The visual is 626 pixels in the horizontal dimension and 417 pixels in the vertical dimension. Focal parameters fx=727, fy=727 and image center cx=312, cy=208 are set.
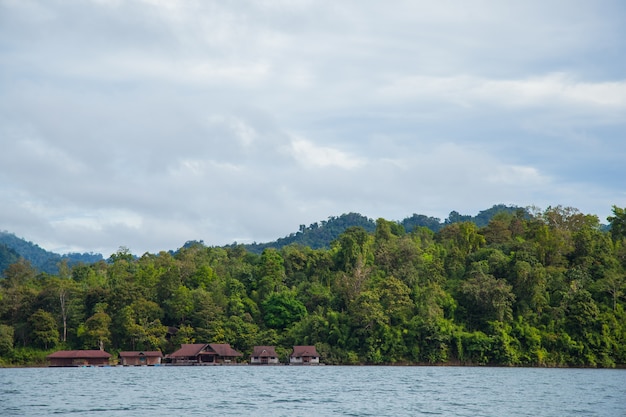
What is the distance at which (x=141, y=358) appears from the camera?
90.1 meters

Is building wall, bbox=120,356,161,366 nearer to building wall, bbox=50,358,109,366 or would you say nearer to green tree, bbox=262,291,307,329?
building wall, bbox=50,358,109,366

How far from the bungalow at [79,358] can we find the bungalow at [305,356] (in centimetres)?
2261

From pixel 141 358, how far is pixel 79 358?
7352 mm

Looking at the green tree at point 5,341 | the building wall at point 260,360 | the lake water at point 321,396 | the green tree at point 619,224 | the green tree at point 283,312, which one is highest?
the green tree at point 619,224

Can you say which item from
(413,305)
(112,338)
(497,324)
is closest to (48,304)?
(112,338)

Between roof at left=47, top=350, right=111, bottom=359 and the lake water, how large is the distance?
2700 centimetres

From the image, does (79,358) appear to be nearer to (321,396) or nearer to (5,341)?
(5,341)

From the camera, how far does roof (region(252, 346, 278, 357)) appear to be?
290ft

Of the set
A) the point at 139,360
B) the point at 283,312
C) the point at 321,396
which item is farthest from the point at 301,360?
the point at 321,396

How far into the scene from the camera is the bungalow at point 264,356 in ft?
290

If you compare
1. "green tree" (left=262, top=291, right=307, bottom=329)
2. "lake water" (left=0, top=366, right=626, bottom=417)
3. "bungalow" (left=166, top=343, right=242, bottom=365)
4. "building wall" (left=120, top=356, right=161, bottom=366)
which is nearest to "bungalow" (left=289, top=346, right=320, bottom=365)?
"bungalow" (left=166, top=343, right=242, bottom=365)

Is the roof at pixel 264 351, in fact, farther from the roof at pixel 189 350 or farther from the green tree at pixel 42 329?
the green tree at pixel 42 329

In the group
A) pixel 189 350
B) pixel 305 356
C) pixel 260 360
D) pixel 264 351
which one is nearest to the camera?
pixel 305 356

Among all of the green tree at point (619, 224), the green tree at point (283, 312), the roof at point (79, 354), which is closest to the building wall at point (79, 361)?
the roof at point (79, 354)
